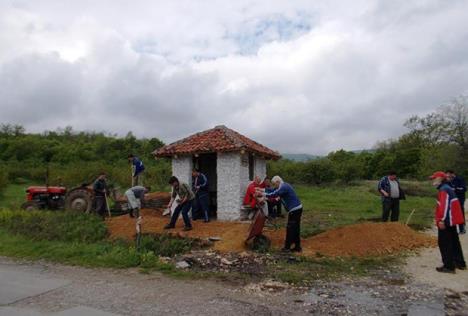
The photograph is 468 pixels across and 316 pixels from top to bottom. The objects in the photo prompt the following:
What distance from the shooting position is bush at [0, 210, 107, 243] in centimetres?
1102

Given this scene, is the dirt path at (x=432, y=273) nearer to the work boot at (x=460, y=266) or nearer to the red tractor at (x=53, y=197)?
the work boot at (x=460, y=266)

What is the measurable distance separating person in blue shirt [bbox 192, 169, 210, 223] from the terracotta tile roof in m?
0.87

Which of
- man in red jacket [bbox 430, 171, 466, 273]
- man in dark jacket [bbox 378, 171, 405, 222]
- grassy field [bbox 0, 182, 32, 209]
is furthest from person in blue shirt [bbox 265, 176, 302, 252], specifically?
grassy field [bbox 0, 182, 32, 209]

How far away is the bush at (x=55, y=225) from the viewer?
36.2 ft

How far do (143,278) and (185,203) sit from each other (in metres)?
4.17

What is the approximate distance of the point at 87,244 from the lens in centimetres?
1023

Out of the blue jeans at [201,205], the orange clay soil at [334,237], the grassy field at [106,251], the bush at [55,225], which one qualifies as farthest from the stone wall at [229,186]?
the bush at [55,225]

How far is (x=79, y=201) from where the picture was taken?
14695 mm

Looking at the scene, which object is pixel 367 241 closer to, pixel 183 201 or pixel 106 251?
pixel 183 201

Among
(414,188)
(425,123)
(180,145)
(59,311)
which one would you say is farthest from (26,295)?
(425,123)

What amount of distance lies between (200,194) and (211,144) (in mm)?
1727

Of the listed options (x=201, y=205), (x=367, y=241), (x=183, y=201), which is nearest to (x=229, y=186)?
(x=201, y=205)

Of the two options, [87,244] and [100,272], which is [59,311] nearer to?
[100,272]

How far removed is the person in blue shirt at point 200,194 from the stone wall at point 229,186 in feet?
1.69
